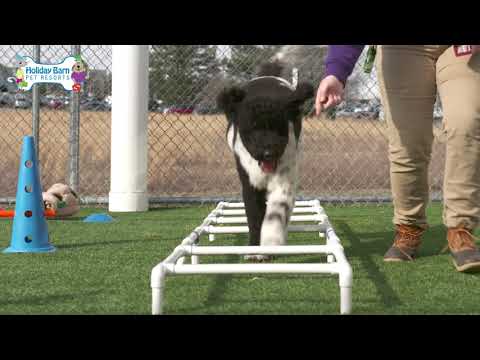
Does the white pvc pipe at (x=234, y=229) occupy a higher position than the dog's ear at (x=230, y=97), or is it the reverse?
the dog's ear at (x=230, y=97)

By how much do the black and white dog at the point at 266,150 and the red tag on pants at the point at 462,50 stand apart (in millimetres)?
836

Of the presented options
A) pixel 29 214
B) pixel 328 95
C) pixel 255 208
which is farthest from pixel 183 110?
pixel 328 95

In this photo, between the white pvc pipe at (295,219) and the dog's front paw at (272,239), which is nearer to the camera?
the dog's front paw at (272,239)

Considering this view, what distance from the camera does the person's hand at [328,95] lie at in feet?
10.2

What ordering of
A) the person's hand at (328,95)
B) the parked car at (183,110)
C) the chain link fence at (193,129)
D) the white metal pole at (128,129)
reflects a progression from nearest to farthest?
the person's hand at (328,95)
the white metal pole at (128,129)
the chain link fence at (193,129)
the parked car at (183,110)

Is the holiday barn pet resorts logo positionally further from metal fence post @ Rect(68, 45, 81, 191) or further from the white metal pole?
the white metal pole

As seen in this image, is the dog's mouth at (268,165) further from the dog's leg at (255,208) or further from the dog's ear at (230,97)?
the dog's ear at (230,97)

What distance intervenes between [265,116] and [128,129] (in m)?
2.86

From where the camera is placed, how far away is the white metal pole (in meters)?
6.32

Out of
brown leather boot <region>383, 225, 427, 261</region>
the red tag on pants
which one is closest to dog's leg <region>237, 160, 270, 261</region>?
brown leather boot <region>383, 225, 427, 261</region>

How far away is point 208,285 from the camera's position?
2.96 m

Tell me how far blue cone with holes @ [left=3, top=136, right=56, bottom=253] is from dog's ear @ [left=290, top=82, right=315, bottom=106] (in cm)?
165

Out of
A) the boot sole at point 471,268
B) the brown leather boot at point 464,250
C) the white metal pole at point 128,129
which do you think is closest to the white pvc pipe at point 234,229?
the brown leather boot at point 464,250
